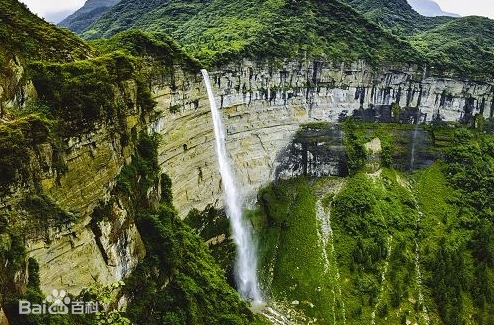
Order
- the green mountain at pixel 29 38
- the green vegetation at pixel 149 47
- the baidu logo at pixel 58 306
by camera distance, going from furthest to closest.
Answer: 1. the green vegetation at pixel 149 47
2. the green mountain at pixel 29 38
3. the baidu logo at pixel 58 306

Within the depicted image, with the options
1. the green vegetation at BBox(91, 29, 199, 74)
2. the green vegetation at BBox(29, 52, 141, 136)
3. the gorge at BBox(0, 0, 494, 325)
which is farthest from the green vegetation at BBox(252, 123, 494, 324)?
the green vegetation at BBox(29, 52, 141, 136)

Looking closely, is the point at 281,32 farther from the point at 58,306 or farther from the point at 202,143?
the point at 58,306

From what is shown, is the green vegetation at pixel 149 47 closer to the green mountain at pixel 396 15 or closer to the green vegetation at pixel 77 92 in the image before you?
the green vegetation at pixel 77 92

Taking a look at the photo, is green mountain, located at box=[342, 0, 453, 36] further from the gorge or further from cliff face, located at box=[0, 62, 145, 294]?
cliff face, located at box=[0, 62, 145, 294]

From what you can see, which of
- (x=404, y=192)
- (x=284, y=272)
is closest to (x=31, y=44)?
(x=284, y=272)

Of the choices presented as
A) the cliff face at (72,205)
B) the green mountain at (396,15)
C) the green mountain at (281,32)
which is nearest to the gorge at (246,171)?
the cliff face at (72,205)

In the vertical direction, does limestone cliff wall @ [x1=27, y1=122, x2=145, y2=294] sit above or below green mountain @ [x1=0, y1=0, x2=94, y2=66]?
below

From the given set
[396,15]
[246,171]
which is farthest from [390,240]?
[396,15]
